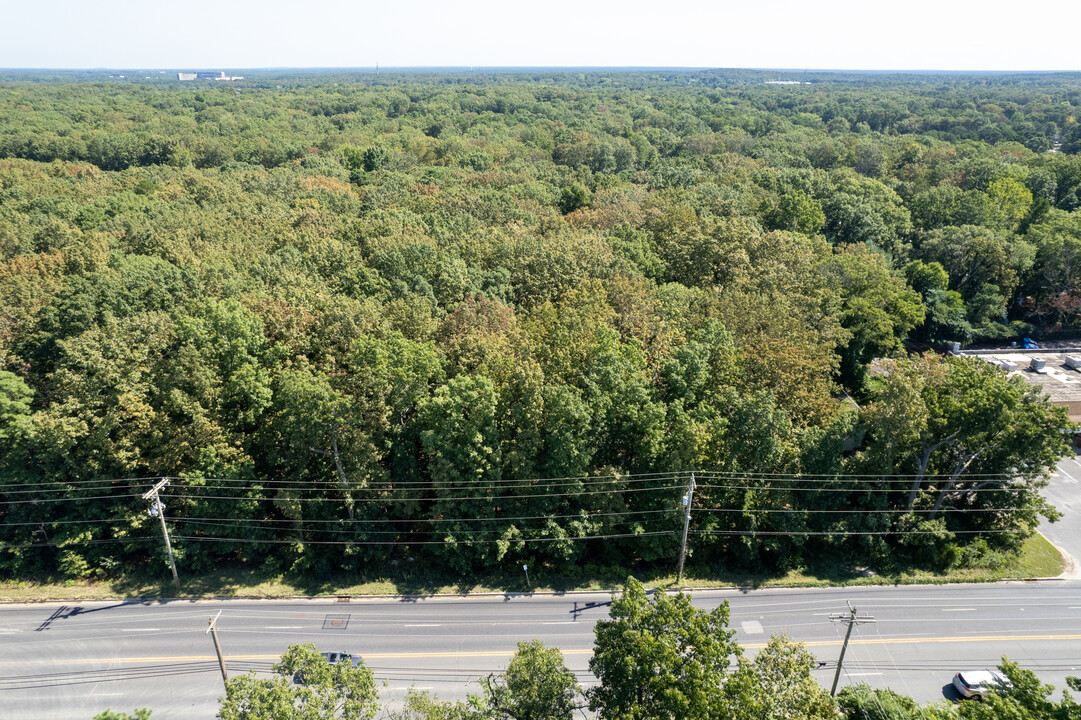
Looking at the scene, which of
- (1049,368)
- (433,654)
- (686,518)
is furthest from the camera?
(1049,368)

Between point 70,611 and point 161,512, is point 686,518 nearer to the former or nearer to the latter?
point 161,512

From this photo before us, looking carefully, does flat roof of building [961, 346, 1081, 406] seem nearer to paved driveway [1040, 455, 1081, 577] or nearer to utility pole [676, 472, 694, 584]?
paved driveway [1040, 455, 1081, 577]

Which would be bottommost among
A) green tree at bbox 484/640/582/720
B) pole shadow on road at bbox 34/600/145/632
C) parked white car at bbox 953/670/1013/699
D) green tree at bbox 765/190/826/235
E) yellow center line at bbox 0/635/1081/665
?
pole shadow on road at bbox 34/600/145/632

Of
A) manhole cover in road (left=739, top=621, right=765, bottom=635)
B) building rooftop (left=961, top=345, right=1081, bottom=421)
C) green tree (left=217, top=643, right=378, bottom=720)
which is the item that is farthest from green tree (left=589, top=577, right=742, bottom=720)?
building rooftop (left=961, top=345, right=1081, bottom=421)

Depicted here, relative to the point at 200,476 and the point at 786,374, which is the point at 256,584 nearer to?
the point at 200,476

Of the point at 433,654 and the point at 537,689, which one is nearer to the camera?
the point at 537,689

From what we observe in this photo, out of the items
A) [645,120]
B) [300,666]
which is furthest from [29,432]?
[645,120]

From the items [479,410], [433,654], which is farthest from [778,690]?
[479,410]
